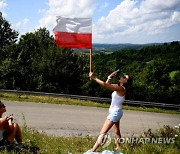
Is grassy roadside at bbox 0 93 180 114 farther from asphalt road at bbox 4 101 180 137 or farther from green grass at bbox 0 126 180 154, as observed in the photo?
green grass at bbox 0 126 180 154

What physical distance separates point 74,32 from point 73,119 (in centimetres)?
846

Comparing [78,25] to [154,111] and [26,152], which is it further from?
[154,111]

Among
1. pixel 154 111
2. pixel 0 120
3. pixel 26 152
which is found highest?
pixel 0 120

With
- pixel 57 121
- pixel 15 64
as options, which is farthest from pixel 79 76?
pixel 57 121

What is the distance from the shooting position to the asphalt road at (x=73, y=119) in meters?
12.6

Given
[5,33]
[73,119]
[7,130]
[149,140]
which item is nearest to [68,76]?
[73,119]

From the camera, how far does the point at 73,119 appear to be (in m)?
14.9

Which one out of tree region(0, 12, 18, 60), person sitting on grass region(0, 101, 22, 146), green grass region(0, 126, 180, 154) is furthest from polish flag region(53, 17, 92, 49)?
tree region(0, 12, 18, 60)

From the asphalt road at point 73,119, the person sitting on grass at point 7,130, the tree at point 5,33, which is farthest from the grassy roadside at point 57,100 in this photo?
the tree at point 5,33

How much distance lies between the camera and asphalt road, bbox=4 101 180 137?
1262 cm

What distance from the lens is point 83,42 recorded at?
6.83 metres

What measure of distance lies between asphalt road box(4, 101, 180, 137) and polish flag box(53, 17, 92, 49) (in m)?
4.77

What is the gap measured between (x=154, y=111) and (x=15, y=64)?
59.7 feet

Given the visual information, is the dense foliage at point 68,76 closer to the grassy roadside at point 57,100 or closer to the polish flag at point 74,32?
the grassy roadside at point 57,100
